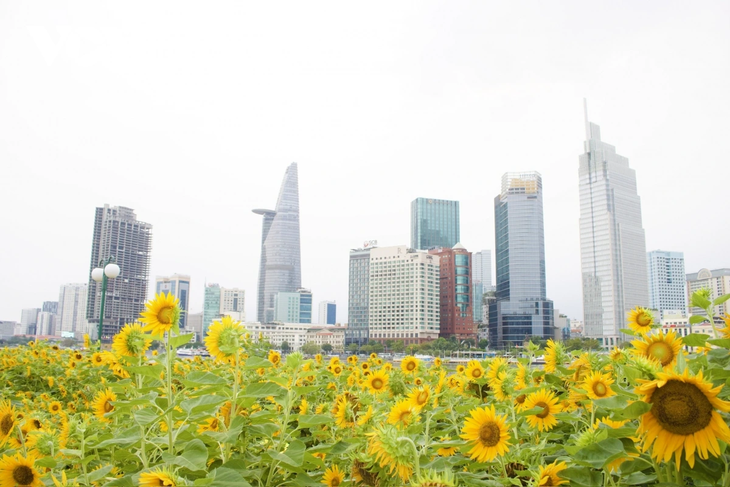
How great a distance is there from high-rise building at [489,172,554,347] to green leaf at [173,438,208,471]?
102781 mm

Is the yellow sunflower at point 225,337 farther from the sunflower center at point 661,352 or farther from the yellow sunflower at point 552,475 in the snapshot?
the sunflower center at point 661,352

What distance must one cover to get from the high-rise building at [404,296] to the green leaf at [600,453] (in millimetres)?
102129

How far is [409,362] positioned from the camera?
9.92ft

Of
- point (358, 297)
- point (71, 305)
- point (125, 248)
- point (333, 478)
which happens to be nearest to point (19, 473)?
point (333, 478)

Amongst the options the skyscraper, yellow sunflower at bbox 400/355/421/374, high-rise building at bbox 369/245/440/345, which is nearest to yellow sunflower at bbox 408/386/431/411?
yellow sunflower at bbox 400/355/421/374

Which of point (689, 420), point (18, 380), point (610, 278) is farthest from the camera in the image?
point (610, 278)

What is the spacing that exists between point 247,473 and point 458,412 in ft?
3.60

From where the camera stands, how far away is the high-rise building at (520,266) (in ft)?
338

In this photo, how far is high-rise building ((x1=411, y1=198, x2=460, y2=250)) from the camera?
171 m

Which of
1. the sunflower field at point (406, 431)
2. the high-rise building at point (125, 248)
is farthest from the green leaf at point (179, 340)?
the high-rise building at point (125, 248)

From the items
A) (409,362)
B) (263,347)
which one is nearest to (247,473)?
(409,362)

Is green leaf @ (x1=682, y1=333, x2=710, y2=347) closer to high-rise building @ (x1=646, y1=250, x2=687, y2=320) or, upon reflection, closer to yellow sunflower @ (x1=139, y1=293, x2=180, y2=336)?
yellow sunflower @ (x1=139, y1=293, x2=180, y2=336)

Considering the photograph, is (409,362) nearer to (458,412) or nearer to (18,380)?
(458,412)

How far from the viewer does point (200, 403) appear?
1.33 m
